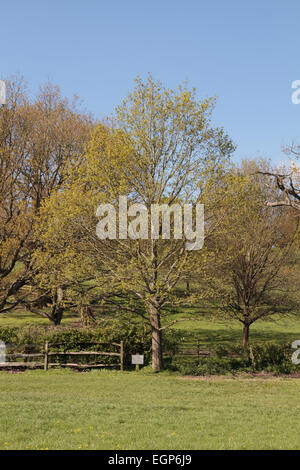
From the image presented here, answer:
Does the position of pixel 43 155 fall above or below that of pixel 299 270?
above

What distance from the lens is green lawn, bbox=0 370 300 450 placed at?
891cm

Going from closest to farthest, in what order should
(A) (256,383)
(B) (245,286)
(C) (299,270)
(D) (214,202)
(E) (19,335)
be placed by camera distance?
(A) (256,383)
(D) (214,202)
(E) (19,335)
(B) (245,286)
(C) (299,270)

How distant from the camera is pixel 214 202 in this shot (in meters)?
21.3

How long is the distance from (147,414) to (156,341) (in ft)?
36.0

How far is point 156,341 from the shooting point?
22.3 metres

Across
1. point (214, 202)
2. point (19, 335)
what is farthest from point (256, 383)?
point (19, 335)

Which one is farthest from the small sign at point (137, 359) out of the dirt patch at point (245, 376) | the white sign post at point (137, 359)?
the dirt patch at point (245, 376)

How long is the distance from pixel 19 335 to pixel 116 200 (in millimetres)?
8747

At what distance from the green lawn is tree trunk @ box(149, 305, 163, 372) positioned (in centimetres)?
292

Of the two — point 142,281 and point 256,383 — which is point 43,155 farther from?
point 256,383

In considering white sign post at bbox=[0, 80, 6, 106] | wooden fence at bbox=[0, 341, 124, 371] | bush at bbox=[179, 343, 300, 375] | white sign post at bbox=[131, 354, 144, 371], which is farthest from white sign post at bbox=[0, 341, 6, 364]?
white sign post at bbox=[0, 80, 6, 106]

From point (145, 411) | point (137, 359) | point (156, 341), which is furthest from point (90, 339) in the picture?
point (145, 411)

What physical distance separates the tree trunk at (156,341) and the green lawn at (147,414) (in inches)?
115

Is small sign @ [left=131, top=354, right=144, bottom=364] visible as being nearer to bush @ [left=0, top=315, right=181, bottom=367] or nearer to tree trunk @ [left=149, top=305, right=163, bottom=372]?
bush @ [left=0, top=315, right=181, bottom=367]
